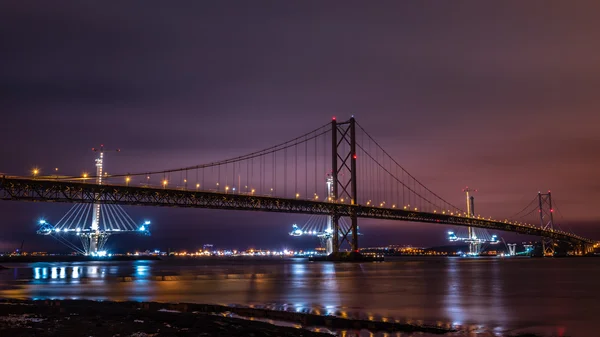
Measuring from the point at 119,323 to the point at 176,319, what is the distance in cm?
171

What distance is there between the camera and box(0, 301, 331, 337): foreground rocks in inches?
589

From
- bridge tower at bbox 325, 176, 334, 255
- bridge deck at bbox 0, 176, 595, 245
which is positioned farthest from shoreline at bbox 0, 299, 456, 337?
bridge tower at bbox 325, 176, 334, 255

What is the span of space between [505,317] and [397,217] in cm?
7228

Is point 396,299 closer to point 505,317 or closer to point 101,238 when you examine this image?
point 505,317

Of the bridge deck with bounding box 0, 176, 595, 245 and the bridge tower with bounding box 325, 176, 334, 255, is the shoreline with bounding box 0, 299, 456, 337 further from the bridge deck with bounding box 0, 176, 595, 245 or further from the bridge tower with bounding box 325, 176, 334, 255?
the bridge tower with bounding box 325, 176, 334, 255

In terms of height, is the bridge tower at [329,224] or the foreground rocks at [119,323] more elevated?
the bridge tower at [329,224]

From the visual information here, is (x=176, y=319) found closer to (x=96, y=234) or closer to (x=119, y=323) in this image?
(x=119, y=323)

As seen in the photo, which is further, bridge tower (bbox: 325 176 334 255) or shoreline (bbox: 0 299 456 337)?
bridge tower (bbox: 325 176 334 255)

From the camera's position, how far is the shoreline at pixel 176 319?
1551 centimetres

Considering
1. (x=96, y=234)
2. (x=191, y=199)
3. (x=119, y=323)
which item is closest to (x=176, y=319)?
(x=119, y=323)

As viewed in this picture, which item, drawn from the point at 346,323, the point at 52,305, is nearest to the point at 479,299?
the point at 346,323

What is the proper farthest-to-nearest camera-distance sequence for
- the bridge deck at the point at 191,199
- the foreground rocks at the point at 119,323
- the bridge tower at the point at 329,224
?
the bridge tower at the point at 329,224 → the bridge deck at the point at 191,199 → the foreground rocks at the point at 119,323

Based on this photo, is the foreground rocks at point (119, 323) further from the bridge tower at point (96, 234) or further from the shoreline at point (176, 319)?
the bridge tower at point (96, 234)

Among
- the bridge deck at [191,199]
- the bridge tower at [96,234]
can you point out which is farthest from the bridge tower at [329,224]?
the bridge tower at [96,234]
